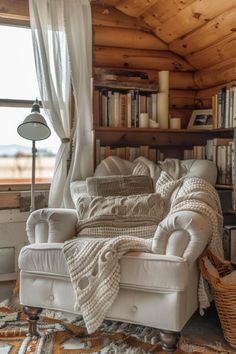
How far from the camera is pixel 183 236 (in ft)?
6.37

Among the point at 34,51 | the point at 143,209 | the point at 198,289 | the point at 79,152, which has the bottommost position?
the point at 198,289

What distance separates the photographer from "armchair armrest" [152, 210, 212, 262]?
6.33 ft

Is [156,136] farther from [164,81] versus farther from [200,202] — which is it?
[200,202]

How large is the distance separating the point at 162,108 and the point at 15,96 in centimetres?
121

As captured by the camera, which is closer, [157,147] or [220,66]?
[220,66]

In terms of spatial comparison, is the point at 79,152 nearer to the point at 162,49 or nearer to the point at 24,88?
the point at 24,88

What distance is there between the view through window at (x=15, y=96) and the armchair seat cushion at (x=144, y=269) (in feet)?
4.35

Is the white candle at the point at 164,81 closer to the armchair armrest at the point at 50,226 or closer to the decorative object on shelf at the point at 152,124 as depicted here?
the decorative object on shelf at the point at 152,124

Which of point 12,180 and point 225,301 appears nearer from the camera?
point 225,301

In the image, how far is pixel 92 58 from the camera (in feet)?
A: 10.5

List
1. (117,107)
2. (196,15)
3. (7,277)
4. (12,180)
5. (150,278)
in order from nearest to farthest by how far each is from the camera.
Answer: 1. (150,278)
2. (196,15)
3. (7,277)
4. (117,107)
5. (12,180)

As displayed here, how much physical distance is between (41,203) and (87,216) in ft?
Answer: 2.86

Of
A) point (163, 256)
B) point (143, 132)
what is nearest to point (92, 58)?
point (143, 132)

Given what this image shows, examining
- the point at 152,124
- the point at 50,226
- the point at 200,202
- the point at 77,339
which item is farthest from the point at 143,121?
the point at 77,339
